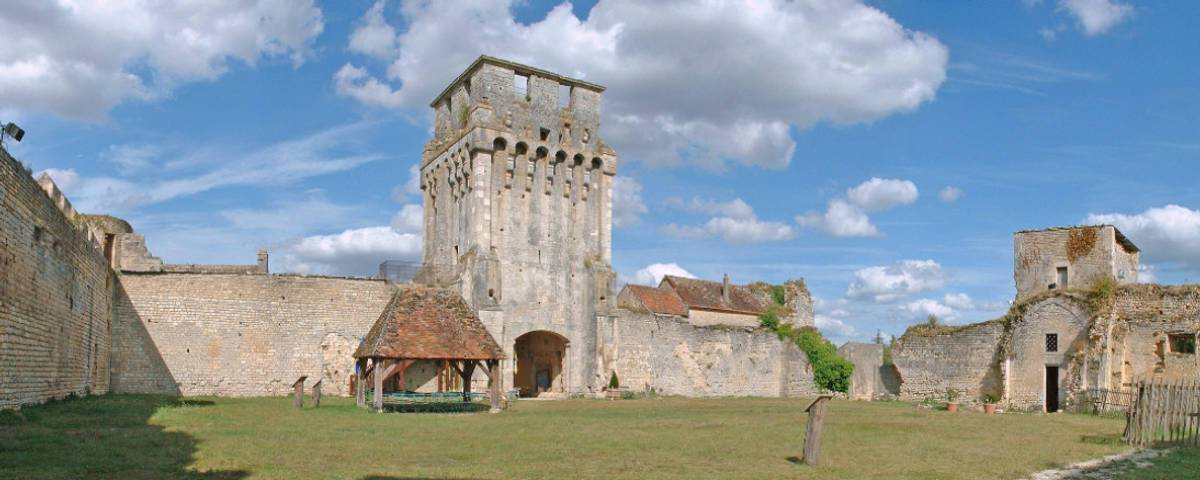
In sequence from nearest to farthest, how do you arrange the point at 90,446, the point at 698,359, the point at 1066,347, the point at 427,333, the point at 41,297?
1. the point at 90,446
2. the point at 41,297
3. the point at 427,333
4. the point at 1066,347
5. the point at 698,359

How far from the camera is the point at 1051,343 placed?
28.3m

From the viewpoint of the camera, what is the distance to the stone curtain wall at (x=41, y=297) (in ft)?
46.9

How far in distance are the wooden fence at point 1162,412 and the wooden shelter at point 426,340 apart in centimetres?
1377

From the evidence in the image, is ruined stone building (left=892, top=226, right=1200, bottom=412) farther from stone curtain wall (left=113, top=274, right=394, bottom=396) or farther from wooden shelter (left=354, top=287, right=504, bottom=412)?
stone curtain wall (left=113, top=274, right=394, bottom=396)

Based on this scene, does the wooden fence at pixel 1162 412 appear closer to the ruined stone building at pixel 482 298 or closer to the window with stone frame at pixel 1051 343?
the window with stone frame at pixel 1051 343

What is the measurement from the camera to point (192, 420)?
16547 mm

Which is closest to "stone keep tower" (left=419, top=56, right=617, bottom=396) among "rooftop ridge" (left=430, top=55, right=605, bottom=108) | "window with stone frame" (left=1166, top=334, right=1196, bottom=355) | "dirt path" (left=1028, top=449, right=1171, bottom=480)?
"rooftop ridge" (left=430, top=55, right=605, bottom=108)

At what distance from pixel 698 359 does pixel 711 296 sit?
1045 cm

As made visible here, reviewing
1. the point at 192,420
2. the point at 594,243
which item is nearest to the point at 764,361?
the point at 594,243

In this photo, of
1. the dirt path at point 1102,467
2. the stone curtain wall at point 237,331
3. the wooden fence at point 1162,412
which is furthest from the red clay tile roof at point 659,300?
the dirt path at point 1102,467

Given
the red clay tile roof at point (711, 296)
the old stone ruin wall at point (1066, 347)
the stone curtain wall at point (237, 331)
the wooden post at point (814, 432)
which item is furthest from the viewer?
the red clay tile roof at point (711, 296)

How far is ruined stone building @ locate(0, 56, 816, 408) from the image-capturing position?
26719mm

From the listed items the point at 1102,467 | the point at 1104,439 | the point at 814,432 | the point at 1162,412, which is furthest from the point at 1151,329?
the point at 814,432

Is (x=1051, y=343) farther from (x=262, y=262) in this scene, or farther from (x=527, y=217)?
(x=262, y=262)
